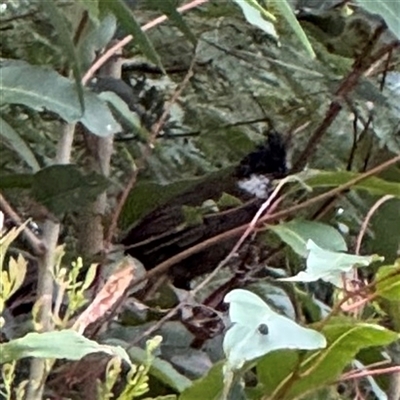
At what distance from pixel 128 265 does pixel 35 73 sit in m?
0.16

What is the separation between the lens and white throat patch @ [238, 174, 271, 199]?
2.52ft

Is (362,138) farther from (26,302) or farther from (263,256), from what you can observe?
(26,302)

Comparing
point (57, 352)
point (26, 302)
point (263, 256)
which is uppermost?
point (57, 352)

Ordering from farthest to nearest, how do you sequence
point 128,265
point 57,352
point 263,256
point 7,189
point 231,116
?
point 231,116, point 263,256, point 7,189, point 128,265, point 57,352

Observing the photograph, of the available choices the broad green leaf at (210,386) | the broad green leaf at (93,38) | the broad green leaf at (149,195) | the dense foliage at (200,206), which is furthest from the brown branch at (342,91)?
the broad green leaf at (210,386)

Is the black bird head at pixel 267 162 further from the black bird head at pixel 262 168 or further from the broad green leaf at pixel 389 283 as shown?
the broad green leaf at pixel 389 283

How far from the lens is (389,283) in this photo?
0.47m

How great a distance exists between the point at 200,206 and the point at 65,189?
14 centimetres

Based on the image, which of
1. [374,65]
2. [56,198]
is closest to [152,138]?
[56,198]

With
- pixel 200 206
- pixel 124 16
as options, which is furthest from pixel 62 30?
pixel 200 206

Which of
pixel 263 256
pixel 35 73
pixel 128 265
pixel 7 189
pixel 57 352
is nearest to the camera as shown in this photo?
pixel 57 352

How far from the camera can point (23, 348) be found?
39cm

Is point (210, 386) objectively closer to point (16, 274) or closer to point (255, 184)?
point (16, 274)

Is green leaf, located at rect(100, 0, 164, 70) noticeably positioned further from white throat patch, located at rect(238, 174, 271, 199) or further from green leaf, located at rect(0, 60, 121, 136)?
white throat patch, located at rect(238, 174, 271, 199)
